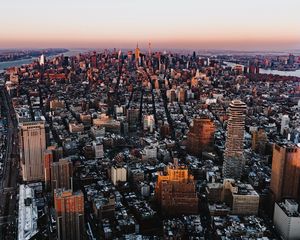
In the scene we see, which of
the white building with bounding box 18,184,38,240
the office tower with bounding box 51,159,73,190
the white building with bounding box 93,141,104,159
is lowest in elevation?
the white building with bounding box 18,184,38,240

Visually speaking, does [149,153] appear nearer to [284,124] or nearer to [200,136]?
[200,136]

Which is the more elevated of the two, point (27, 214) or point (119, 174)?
point (119, 174)

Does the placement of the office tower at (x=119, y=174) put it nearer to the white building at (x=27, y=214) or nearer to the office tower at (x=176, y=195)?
the office tower at (x=176, y=195)

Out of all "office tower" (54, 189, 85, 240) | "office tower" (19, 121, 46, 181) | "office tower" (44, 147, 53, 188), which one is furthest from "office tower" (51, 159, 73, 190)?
"office tower" (54, 189, 85, 240)

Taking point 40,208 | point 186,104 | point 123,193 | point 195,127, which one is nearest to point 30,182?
point 40,208

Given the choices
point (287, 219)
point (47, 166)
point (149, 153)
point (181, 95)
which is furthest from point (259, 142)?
point (181, 95)

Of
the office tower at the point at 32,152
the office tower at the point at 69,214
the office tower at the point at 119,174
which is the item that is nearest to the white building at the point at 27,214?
the office tower at the point at 32,152

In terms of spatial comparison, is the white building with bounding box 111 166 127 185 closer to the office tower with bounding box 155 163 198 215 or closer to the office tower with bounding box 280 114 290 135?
the office tower with bounding box 155 163 198 215
